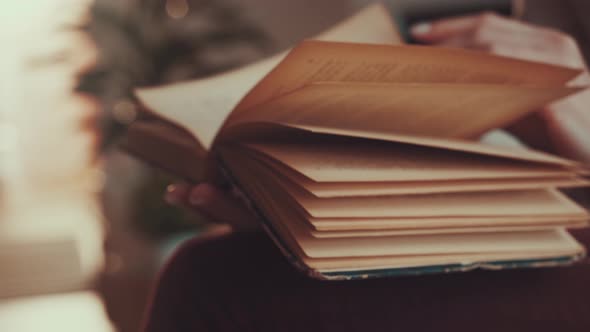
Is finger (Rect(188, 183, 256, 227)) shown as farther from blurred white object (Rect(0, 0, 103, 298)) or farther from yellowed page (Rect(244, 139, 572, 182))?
blurred white object (Rect(0, 0, 103, 298))

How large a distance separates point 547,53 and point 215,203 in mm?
322

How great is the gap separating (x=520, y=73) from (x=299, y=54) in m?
0.16

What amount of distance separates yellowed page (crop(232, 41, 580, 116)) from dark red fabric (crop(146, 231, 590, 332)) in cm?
8

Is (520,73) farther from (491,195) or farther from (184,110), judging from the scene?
(184,110)

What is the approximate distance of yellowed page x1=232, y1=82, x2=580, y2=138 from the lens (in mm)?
329

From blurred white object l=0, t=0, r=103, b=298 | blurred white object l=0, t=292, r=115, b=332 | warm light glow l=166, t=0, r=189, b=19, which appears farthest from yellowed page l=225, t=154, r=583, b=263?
blurred white object l=0, t=0, r=103, b=298

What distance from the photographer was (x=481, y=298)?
323 mm

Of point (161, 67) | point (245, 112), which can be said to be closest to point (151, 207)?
point (161, 67)

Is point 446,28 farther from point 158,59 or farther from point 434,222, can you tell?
point 158,59

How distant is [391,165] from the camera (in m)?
0.33

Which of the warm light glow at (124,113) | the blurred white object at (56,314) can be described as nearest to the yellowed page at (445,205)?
the blurred white object at (56,314)

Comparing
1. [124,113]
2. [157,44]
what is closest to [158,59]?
[157,44]

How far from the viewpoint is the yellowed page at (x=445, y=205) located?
0.31 meters

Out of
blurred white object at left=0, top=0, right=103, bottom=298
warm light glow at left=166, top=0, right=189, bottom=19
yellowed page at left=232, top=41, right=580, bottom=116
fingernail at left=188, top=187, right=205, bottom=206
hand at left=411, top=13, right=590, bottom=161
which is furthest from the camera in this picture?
blurred white object at left=0, top=0, right=103, bottom=298
